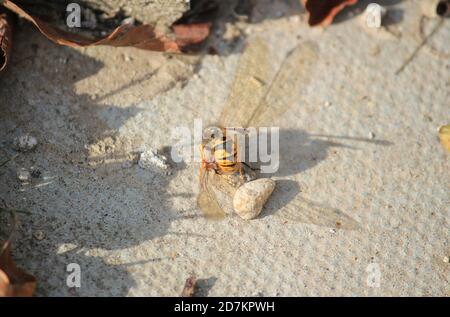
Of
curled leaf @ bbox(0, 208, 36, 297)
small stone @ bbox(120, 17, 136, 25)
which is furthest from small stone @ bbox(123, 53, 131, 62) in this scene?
curled leaf @ bbox(0, 208, 36, 297)

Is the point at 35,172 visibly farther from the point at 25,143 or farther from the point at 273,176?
the point at 273,176

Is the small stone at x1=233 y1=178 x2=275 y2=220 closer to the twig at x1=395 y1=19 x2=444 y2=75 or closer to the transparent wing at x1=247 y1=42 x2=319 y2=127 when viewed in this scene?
the transparent wing at x1=247 y1=42 x2=319 y2=127

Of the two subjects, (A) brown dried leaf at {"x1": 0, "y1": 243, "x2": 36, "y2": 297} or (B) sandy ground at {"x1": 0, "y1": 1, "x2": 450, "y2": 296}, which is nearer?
(A) brown dried leaf at {"x1": 0, "y1": 243, "x2": 36, "y2": 297}

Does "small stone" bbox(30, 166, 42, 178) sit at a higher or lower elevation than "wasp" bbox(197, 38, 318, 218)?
lower

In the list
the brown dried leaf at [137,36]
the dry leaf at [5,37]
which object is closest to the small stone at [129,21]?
the brown dried leaf at [137,36]

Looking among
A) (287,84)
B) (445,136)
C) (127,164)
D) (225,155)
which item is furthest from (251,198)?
(445,136)

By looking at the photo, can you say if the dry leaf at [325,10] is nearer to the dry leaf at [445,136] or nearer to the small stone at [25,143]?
the dry leaf at [445,136]
